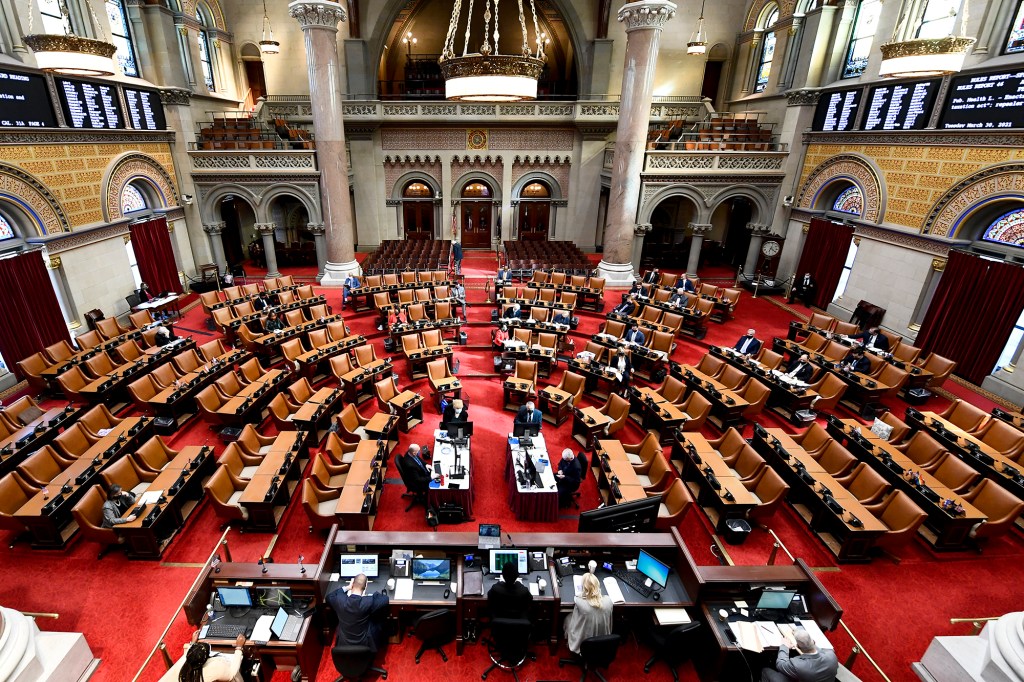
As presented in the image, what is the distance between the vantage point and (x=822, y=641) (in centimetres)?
541

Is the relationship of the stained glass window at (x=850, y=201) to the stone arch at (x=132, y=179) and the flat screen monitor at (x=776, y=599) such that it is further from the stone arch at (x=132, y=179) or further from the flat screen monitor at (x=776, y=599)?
the stone arch at (x=132, y=179)

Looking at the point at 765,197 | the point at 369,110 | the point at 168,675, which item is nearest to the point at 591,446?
the point at 168,675

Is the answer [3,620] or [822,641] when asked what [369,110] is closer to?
[3,620]

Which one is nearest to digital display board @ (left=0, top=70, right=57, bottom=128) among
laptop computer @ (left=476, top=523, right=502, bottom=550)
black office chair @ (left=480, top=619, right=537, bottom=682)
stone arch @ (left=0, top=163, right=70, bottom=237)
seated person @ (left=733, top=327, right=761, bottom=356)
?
stone arch @ (left=0, top=163, right=70, bottom=237)

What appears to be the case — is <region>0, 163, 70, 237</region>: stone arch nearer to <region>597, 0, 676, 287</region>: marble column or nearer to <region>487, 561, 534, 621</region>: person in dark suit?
<region>487, 561, 534, 621</region>: person in dark suit

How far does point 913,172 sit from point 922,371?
595cm

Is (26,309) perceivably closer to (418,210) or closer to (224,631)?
(224,631)

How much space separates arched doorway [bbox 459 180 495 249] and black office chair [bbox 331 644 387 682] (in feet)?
68.8

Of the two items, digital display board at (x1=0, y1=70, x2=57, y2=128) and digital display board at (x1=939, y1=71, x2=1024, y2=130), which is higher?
digital display board at (x1=939, y1=71, x2=1024, y2=130)

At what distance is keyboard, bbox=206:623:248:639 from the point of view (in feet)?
17.4

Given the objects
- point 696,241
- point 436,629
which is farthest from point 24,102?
point 696,241

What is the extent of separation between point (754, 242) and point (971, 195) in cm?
798

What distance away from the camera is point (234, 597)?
5.52 metres

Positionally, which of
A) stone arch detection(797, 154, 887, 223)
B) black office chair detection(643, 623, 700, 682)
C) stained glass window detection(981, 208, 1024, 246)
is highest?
stone arch detection(797, 154, 887, 223)
